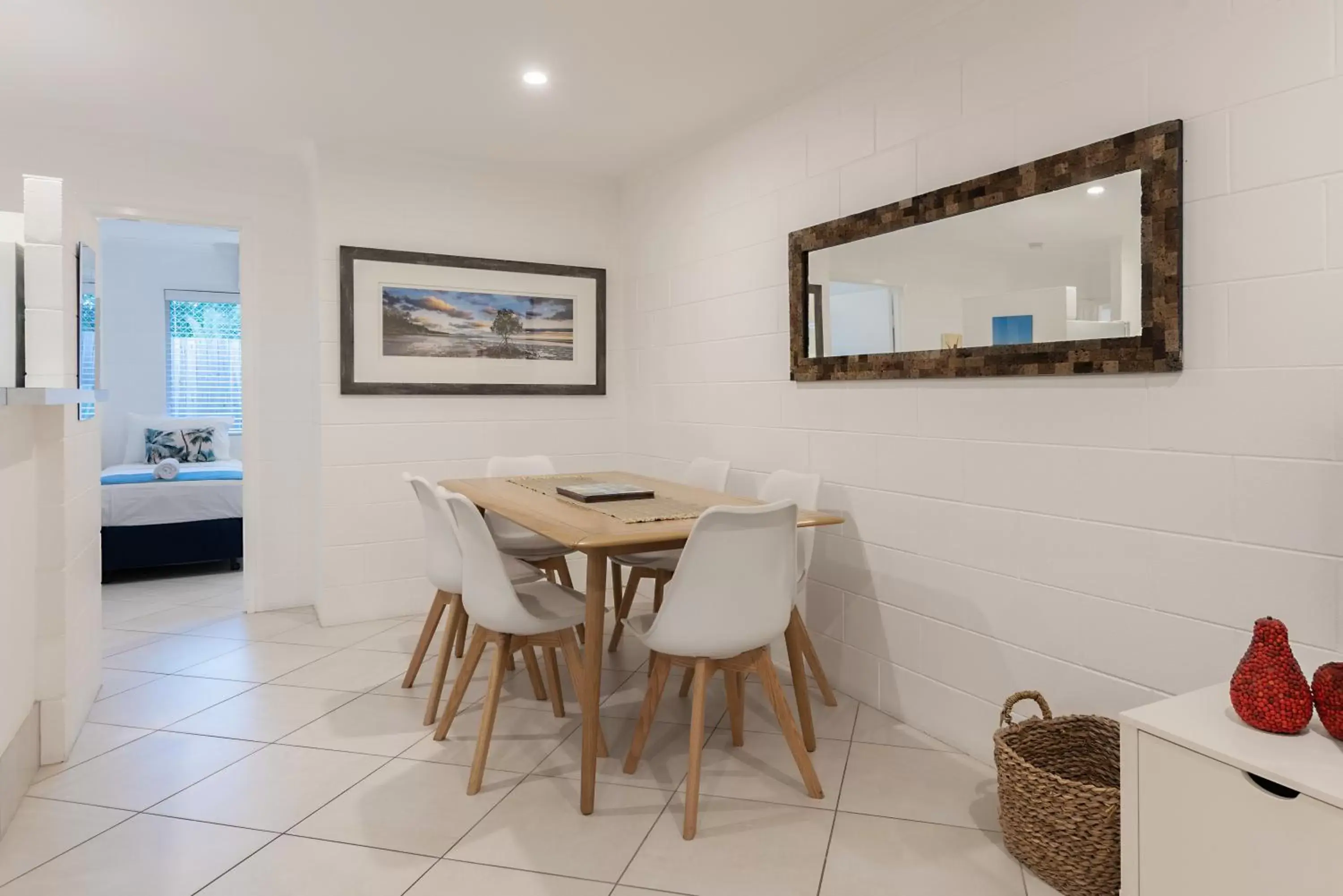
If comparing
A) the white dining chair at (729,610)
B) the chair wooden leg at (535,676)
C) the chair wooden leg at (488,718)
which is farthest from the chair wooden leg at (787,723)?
the chair wooden leg at (535,676)

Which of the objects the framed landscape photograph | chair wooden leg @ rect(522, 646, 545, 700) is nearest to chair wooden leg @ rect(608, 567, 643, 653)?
chair wooden leg @ rect(522, 646, 545, 700)

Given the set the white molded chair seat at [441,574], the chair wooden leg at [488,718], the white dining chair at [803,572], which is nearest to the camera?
the chair wooden leg at [488,718]

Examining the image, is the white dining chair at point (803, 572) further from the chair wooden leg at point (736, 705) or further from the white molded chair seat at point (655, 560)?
the white molded chair seat at point (655, 560)

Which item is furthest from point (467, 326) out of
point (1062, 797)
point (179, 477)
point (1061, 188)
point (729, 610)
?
point (1062, 797)

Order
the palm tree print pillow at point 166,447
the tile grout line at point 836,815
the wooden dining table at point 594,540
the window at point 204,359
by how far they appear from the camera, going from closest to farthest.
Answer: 1. the tile grout line at point 836,815
2. the wooden dining table at point 594,540
3. the palm tree print pillow at point 166,447
4. the window at point 204,359

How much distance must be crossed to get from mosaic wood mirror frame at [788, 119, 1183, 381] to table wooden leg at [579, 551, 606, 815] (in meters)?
1.28

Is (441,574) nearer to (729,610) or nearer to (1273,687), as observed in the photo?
(729,610)

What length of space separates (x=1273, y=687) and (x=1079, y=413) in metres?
0.95

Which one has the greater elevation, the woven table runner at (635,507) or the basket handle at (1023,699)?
the woven table runner at (635,507)

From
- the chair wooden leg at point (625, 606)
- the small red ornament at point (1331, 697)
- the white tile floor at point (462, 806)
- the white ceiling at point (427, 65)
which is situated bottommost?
the white tile floor at point (462, 806)

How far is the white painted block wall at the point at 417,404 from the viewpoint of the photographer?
3.95 metres

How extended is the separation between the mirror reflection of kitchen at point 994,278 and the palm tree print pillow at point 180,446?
→ 5.35m

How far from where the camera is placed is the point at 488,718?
2.33 m

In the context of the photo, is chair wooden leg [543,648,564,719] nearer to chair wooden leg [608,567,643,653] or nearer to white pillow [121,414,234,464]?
chair wooden leg [608,567,643,653]
